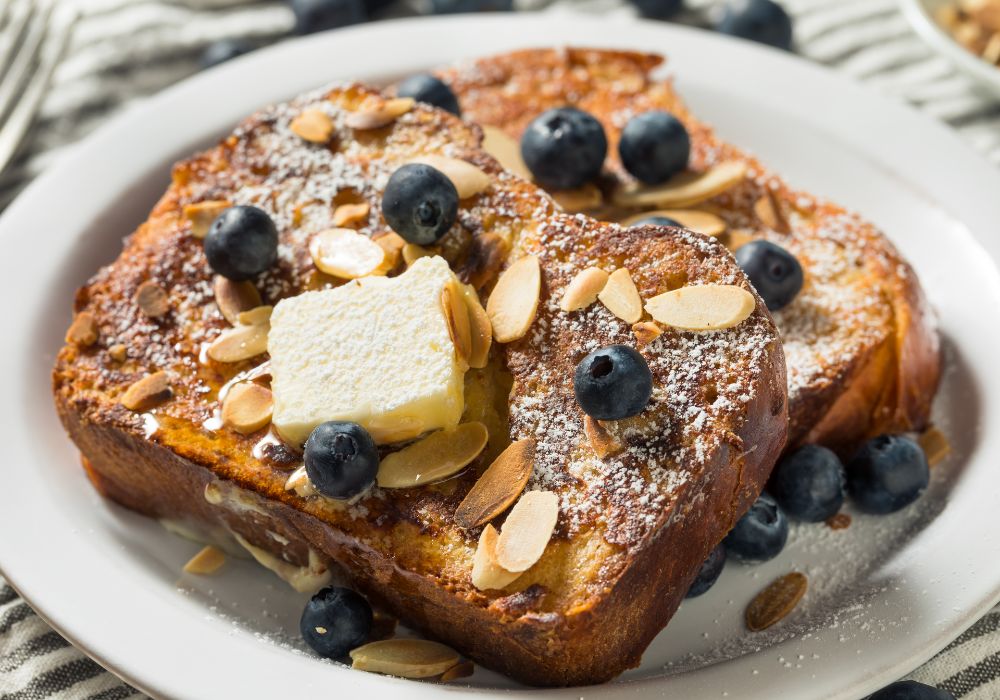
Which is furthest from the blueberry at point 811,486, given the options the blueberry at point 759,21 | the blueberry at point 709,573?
the blueberry at point 759,21

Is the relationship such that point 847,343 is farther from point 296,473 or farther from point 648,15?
point 648,15

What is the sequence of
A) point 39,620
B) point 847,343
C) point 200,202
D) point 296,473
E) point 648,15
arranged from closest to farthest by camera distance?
point 296,473 < point 39,620 < point 847,343 < point 200,202 < point 648,15

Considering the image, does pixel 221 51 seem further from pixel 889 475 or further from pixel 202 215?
pixel 889 475

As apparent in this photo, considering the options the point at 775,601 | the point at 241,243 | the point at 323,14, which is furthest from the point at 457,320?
the point at 323,14

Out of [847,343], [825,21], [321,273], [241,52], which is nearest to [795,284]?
[847,343]

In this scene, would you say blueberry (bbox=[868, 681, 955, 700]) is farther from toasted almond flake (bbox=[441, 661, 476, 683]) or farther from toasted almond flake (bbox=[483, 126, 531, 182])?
toasted almond flake (bbox=[483, 126, 531, 182])

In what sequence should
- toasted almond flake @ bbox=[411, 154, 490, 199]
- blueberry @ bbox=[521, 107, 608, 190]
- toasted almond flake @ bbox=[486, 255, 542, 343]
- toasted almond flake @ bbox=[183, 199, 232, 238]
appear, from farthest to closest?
blueberry @ bbox=[521, 107, 608, 190] < toasted almond flake @ bbox=[183, 199, 232, 238] < toasted almond flake @ bbox=[411, 154, 490, 199] < toasted almond flake @ bbox=[486, 255, 542, 343]

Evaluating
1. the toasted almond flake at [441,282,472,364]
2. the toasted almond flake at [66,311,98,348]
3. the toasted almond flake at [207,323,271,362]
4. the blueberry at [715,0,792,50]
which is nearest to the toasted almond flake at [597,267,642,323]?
the toasted almond flake at [441,282,472,364]
